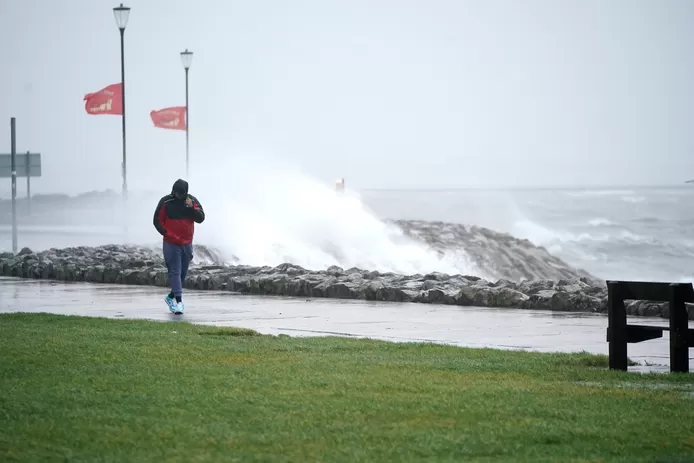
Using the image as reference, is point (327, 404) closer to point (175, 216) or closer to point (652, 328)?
point (652, 328)

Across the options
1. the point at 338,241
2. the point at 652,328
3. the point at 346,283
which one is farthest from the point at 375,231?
the point at 652,328

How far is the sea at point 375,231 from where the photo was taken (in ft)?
140

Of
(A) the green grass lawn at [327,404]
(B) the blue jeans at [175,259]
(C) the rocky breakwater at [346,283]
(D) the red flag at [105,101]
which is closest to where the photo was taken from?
(A) the green grass lawn at [327,404]

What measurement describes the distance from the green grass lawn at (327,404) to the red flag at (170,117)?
41.5 metres

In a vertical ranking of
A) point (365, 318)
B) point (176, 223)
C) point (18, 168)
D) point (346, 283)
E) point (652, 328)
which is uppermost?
point (18, 168)

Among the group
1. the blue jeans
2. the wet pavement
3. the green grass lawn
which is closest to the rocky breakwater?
the wet pavement

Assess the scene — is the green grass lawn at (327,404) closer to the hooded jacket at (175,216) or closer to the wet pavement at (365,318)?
the wet pavement at (365,318)

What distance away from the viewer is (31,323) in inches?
614

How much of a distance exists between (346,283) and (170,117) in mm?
34395

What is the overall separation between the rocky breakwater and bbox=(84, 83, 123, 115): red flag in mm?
16484

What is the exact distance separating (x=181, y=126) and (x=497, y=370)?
145 feet

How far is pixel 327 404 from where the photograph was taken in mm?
9008

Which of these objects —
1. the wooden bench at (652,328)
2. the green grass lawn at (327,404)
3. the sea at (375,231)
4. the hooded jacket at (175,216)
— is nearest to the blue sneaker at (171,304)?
the hooded jacket at (175,216)

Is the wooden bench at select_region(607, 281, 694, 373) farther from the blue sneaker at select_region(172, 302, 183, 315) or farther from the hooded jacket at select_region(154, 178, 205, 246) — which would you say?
the hooded jacket at select_region(154, 178, 205, 246)
